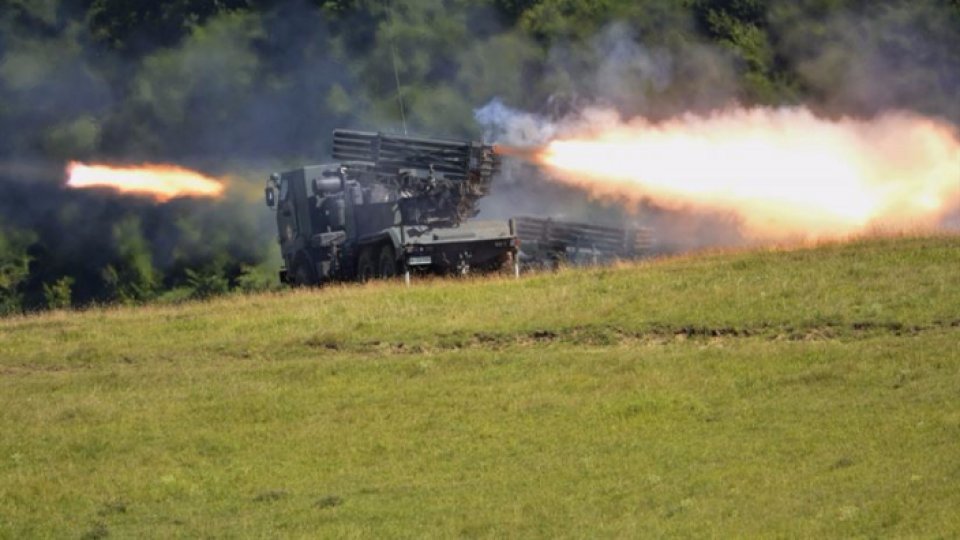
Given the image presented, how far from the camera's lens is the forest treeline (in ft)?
176

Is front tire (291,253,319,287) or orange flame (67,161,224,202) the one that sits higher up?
orange flame (67,161,224,202)

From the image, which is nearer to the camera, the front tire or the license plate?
the license plate

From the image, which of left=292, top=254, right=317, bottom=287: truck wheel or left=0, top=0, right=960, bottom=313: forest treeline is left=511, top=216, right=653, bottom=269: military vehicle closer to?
left=292, top=254, right=317, bottom=287: truck wheel

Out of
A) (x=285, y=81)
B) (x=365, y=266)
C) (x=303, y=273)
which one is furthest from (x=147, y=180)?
(x=285, y=81)

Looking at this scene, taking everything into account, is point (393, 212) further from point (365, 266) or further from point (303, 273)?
point (303, 273)

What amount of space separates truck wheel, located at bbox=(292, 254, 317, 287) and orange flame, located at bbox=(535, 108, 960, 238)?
5119mm

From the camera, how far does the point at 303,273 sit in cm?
3872

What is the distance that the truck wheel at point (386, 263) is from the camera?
35094mm

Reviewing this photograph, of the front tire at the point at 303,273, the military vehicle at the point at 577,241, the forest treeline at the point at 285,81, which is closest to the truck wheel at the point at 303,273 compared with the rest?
the front tire at the point at 303,273

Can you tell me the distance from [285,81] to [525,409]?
117 feet

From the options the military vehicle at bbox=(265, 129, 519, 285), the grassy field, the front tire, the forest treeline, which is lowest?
the grassy field

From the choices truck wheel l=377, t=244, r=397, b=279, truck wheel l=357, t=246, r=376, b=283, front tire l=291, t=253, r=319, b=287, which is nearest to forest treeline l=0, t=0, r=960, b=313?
front tire l=291, t=253, r=319, b=287

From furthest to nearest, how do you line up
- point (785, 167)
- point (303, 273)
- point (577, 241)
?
point (577, 241), point (303, 273), point (785, 167)

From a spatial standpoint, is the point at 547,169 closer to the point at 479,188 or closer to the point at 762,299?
the point at 479,188
